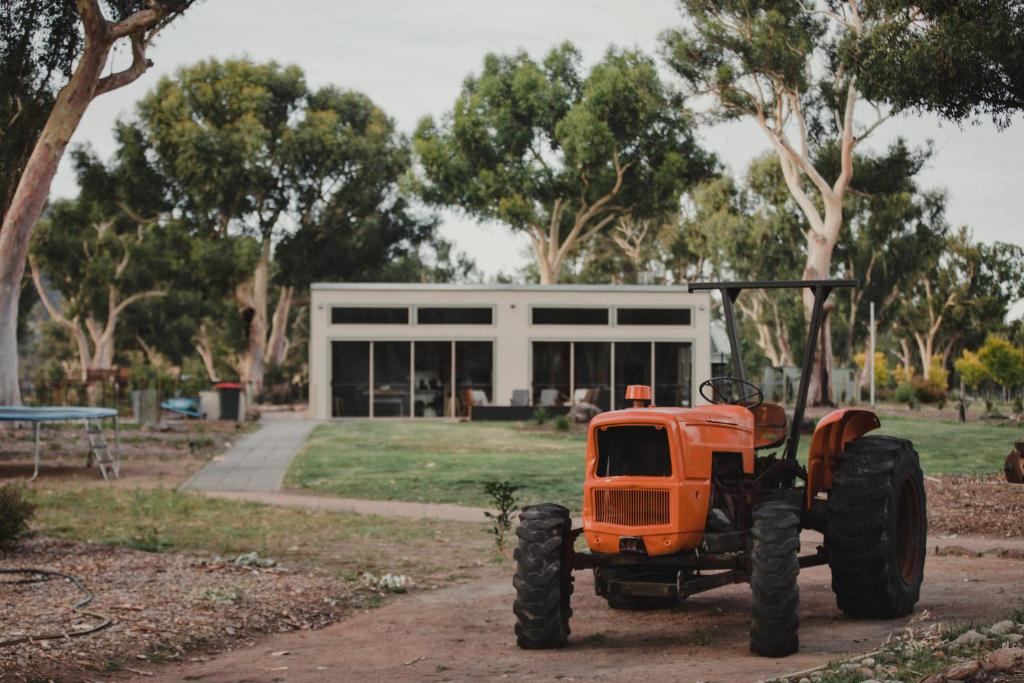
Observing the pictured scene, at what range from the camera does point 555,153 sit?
51312mm

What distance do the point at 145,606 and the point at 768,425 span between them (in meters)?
4.39

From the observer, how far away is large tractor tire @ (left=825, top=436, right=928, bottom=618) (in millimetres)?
7910

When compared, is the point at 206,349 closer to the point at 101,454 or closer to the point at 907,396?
the point at 907,396

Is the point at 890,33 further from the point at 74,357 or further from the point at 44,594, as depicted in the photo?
the point at 74,357

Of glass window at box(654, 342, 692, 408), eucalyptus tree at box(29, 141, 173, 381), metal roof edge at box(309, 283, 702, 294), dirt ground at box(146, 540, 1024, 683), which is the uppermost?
eucalyptus tree at box(29, 141, 173, 381)

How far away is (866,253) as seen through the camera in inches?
2304

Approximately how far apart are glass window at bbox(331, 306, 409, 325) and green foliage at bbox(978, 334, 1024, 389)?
60.8 ft

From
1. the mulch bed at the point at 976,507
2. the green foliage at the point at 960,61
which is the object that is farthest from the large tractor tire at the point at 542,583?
the green foliage at the point at 960,61

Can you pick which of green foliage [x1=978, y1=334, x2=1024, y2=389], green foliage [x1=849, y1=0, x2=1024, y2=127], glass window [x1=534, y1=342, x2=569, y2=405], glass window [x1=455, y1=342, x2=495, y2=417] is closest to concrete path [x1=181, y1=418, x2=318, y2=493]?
glass window [x1=455, y1=342, x2=495, y2=417]

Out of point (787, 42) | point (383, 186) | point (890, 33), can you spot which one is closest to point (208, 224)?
point (383, 186)

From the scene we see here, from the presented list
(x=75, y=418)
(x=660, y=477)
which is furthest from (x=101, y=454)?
(x=660, y=477)

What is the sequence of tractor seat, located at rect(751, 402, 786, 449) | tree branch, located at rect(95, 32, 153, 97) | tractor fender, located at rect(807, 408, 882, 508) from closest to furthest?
tractor seat, located at rect(751, 402, 786, 449) → tractor fender, located at rect(807, 408, 882, 508) → tree branch, located at rect(95, 32, 153, 97)

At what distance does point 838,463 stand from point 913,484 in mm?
705

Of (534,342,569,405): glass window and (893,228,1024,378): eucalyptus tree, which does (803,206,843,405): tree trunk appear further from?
(893,228,1024,378): eucalyptus tree
